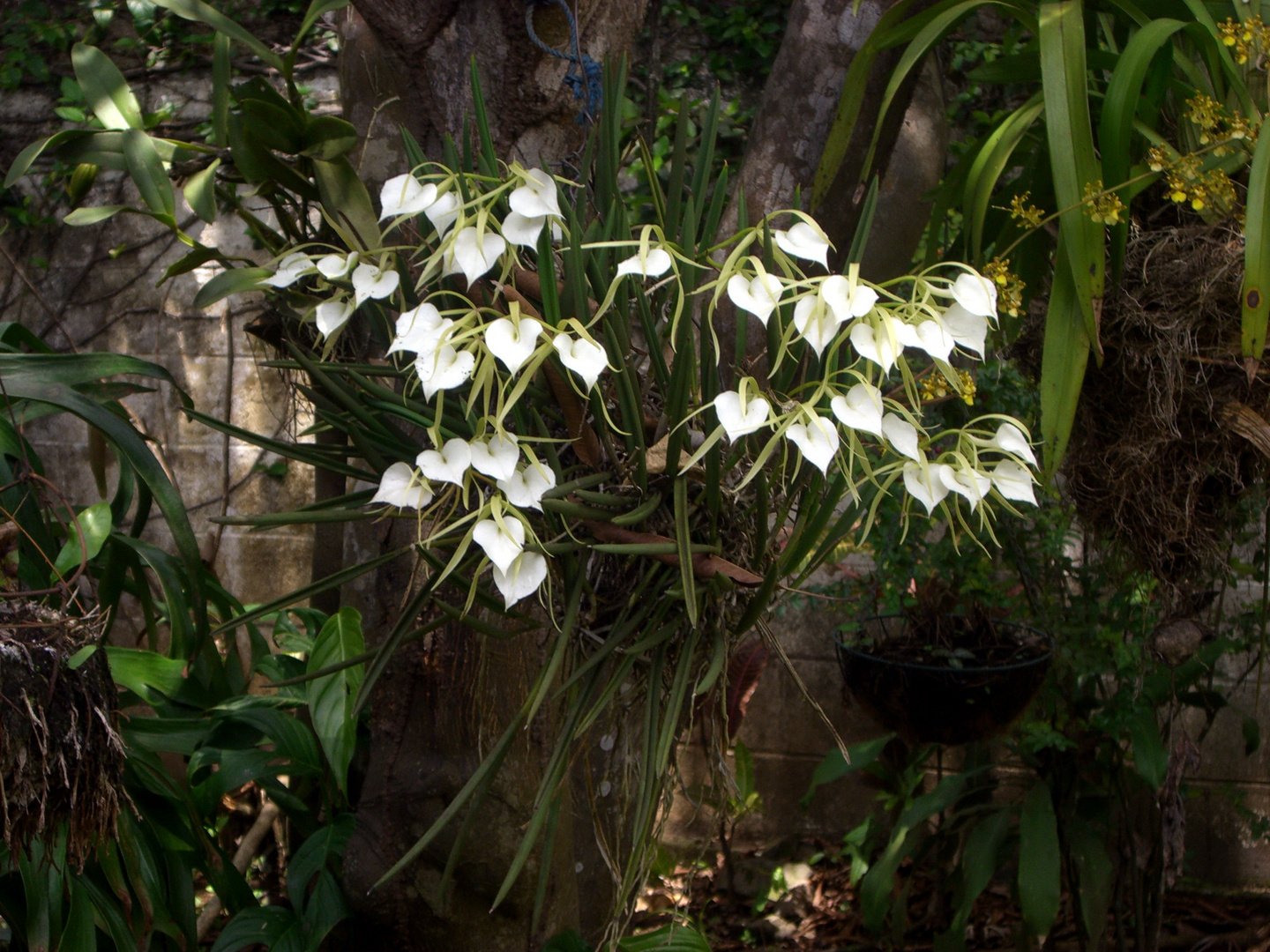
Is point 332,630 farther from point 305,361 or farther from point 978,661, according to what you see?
point 978,661

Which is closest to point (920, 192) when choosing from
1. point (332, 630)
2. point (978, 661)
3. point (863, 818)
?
point (978, 661)

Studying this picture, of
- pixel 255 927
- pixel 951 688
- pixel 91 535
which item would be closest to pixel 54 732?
pixel 91 535

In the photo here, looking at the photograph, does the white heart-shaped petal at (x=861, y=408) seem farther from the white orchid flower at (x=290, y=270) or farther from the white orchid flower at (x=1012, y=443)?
the white orchid flower at (x=290, y=270)

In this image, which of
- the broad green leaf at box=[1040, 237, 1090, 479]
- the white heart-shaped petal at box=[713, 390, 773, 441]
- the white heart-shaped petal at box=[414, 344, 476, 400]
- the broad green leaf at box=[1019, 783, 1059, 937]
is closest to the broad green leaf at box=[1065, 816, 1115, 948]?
the broad green leaf at box=[1019, 783, 1059, 937]

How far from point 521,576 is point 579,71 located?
0.57 metres

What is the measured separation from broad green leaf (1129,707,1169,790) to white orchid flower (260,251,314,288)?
1.61m

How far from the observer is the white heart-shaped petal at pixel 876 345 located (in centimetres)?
58

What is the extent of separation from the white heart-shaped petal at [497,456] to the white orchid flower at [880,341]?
0.23 metres

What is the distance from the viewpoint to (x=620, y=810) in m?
1.08

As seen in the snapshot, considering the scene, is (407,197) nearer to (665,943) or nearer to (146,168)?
(146,168)

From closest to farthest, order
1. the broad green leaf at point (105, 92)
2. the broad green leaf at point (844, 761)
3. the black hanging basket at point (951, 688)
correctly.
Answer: the broad green leaf at point (105, 92) < the black hanging basket at point (951, 688) < the broad green leaf at point (844, 761)

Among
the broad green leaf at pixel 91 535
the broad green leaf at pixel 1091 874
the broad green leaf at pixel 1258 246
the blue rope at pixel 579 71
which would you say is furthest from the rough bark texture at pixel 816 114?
the broad green leaf at pixel 1091 874

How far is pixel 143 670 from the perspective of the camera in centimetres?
127

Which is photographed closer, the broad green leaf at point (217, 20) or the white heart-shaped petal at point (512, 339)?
the white heart-shaped petal at point (512, 339)
